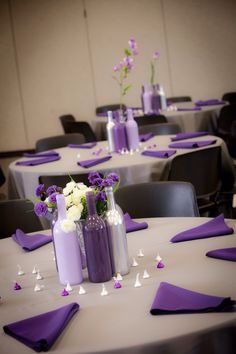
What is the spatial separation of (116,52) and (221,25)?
1.65 meters

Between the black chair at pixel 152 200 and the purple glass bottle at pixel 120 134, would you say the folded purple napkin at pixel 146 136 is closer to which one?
the purple glass bottle at pixel 120 134

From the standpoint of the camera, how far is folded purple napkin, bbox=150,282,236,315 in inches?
58.0

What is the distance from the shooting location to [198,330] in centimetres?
139

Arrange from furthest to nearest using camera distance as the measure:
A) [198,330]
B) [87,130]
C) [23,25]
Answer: [23,25] → [87,130] → [198,330]

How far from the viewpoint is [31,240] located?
7.80 feet

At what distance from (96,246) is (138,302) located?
24 cm

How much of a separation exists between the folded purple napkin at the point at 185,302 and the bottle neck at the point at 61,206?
0.37 metres

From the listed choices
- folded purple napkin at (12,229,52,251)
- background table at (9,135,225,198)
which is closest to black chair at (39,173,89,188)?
background table at (9,135,225,198)

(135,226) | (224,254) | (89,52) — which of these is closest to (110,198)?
(224,254)

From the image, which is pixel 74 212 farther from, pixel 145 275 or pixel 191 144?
pixel 191 144

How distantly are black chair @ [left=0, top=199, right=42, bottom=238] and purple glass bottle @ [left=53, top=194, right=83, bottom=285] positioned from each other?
1058 millimetres

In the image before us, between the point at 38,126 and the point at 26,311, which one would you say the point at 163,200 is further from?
the point at 38,126

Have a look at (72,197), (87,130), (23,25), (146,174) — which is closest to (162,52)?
(23,25)

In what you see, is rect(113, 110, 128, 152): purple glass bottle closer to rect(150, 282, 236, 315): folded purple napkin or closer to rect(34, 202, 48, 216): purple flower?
rect(34, 202, 48, 216): purple flower
